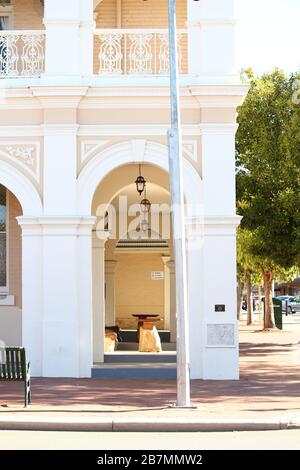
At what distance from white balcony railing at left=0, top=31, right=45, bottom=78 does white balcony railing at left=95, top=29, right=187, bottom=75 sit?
48.5 inches

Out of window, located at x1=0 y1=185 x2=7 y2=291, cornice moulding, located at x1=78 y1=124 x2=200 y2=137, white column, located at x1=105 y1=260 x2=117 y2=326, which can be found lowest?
white column, located at x1=105 y1=260 x2=117 y2=326

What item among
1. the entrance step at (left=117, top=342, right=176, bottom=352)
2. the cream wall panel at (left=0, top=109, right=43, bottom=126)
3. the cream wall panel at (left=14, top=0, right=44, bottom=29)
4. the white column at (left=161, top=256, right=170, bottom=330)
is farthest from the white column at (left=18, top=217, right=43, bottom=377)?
the white column at (left=161, top=256, right=170, bottom=330)

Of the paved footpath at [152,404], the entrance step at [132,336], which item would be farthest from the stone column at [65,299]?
the entrance step at [132,336]

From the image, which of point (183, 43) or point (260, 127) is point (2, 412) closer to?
point (183, 43)

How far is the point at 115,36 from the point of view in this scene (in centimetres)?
1750

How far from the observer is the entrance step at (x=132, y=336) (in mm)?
25306

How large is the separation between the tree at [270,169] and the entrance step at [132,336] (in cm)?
401

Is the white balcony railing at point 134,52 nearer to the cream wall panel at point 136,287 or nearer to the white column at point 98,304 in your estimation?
the white column at point 98,304

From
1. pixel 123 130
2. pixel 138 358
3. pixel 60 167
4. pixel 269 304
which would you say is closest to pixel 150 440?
pixel 60 167

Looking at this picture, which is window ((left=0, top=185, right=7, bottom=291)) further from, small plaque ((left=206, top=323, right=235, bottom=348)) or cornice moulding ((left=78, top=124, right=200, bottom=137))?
small plaque ((left=206, top=323, right=235, bottom=348))

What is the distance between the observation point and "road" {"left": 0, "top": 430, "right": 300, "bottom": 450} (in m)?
9.91

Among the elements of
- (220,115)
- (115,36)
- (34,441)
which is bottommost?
(34,441)

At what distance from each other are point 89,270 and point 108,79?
3.82m
